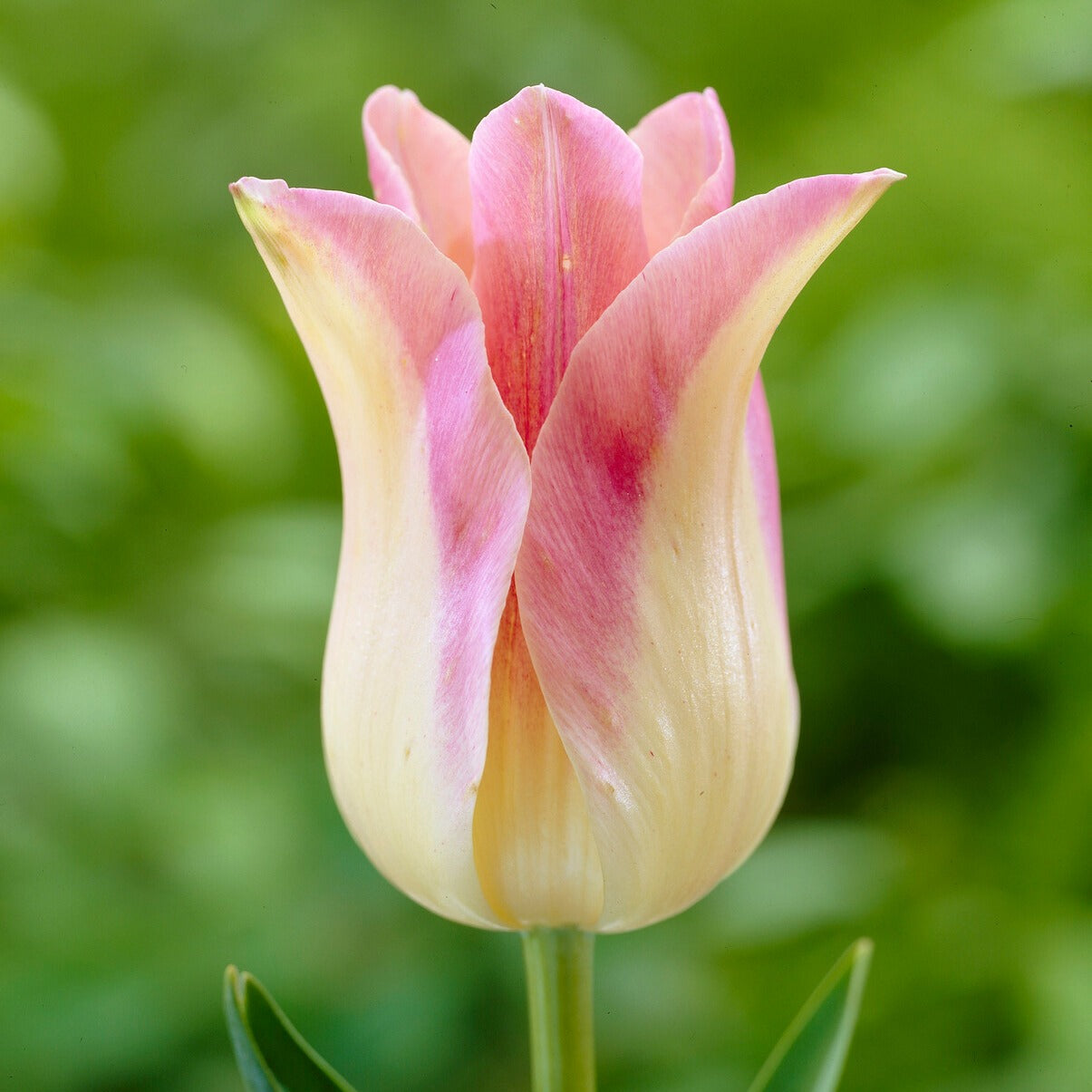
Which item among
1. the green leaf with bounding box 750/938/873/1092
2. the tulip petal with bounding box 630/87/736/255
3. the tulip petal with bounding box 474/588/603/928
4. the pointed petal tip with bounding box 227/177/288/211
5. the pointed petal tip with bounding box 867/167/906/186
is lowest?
the green leaf with bounding box 750/938/873/1092

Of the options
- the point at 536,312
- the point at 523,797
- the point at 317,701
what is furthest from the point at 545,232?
the point at 317,701

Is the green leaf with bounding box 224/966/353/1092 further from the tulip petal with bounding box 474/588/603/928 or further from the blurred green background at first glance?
the blurred green background

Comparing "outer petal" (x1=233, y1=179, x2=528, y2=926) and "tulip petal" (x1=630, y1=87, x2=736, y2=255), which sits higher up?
"tulip petal" (x1=630, y1=87, x2=736, y2=255)

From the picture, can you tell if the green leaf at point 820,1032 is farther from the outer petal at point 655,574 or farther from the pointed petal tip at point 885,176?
the pointed petal tip at point 885,176

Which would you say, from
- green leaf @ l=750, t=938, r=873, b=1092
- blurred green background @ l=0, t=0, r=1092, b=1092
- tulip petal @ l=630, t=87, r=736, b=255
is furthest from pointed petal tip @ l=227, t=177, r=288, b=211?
blurred green background @ l=0, t=0, r=1092, b=1092

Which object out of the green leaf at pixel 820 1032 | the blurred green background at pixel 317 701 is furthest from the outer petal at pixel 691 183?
the blurred green background at pixel 317 701
